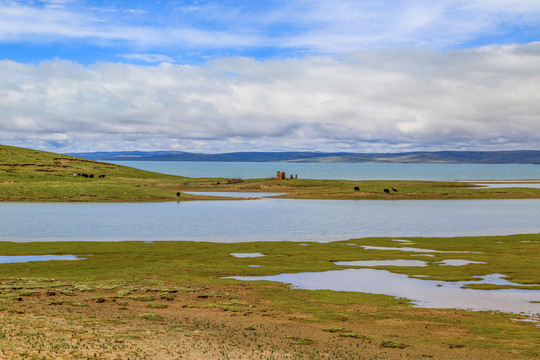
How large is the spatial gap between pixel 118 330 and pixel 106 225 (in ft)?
172

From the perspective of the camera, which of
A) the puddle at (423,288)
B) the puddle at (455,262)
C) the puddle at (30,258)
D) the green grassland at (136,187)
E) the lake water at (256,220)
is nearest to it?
the puddle at (423,288)

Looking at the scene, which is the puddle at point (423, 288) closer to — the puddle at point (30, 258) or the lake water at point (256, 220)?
the puddle at point (30, 258)

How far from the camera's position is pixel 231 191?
15112 centimetres

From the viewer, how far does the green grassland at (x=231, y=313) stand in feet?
79.0

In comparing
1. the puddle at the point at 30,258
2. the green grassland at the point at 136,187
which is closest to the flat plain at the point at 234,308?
the puddle at the point at 30,258

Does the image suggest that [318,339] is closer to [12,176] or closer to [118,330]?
[118,330]

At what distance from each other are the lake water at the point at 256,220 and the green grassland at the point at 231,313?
15450 mm

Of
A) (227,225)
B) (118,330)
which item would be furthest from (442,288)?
(227,225)

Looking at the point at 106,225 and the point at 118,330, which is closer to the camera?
the point at 118,330

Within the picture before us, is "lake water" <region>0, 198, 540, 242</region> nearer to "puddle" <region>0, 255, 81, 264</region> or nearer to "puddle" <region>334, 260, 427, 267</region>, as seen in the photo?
"puddle" <region>0, 255, 81, 264</region>

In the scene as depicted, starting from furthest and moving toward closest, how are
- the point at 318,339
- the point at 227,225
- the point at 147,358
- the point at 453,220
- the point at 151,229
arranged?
the point at 453,220, the point at 227,225, the point at 151,229, the point at 318,339, the point at 147,358

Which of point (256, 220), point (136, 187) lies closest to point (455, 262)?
point (256, 220)

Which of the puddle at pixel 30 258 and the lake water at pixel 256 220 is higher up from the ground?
the lake water at pixel 256 220

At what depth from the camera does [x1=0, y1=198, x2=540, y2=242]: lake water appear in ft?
222
